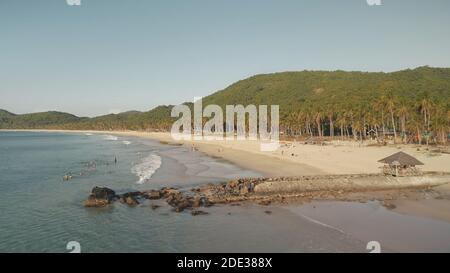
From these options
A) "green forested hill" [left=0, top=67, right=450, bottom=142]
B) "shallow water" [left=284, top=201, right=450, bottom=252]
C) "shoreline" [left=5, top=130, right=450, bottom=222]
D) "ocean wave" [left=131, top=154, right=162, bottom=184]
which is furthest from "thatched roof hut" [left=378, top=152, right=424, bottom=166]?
"green forested hill" [left=0, top=67, right=450, bottom=142]

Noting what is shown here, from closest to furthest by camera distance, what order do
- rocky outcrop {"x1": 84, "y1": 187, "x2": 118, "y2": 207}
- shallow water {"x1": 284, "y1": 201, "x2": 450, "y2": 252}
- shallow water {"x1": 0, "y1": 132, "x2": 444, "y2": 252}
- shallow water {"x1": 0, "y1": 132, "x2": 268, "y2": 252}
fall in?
shallow water {"x1": 284, "y1": 201, "x2": 450, "y2": 252} < shallow water {"x1": 0, "y1": 132, "x2": 444, "y2": 252} < shallow water {"x1": 0, "y1": 132, "x2": 268, "y2": 252} < rocky outcrop {"x1": 84, "y1": 187, "x2": 118, "y2": 207}

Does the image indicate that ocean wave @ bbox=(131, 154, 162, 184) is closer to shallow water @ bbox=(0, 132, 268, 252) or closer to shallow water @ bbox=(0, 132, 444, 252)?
shallow water @ bbox=(0, 132, 268, 252)

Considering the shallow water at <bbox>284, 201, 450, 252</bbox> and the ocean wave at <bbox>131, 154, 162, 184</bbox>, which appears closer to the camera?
the shallow water at <bbox>284, 201, 450, 252</bbox>

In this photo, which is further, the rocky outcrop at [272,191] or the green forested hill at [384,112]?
the green forested hill at [384,112]

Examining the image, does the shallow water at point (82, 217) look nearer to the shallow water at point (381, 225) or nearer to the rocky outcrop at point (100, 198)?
the rocky outcrop at point (100, 198)

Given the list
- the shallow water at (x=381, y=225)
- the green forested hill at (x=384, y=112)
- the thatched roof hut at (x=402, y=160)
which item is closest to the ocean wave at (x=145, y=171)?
the shallow water at (x=381, y=225)

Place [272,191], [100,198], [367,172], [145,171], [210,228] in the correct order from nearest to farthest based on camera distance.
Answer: [210,228], [100,198], [272,191], [367,172], [145,171]

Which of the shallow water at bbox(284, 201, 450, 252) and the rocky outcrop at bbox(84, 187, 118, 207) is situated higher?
the rocky outcrop at bbox(84, 187, 118, 207)

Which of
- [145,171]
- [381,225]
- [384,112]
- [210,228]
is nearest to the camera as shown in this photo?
[381,225]

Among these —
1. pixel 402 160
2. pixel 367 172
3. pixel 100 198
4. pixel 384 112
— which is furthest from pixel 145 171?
pixel 384 112

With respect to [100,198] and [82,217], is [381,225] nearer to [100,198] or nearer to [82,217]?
[82,217]

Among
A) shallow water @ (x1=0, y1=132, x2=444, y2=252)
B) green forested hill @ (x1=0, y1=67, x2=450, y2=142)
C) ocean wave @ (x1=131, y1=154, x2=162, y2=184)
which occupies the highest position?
green forested hill @ (x1=0, y1=67, x2=450, y2=142)

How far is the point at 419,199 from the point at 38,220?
24820 millimetres

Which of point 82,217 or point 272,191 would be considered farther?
point 272,191
